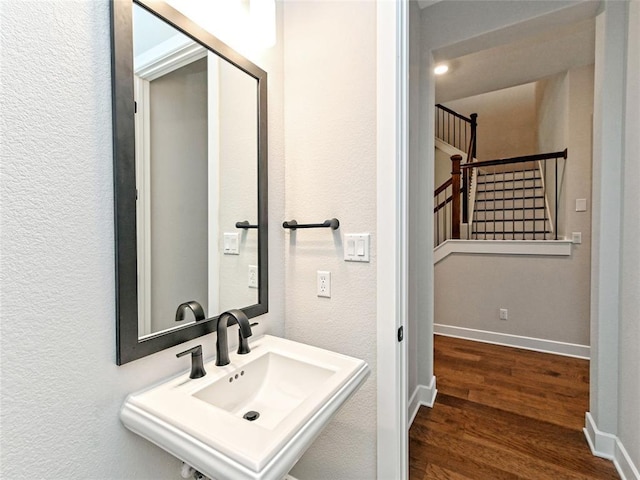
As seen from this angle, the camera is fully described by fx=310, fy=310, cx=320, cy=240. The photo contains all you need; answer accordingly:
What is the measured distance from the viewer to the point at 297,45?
56.5 inches

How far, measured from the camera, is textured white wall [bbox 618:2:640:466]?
4.78 feet

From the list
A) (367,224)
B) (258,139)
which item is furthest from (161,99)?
(367,224)

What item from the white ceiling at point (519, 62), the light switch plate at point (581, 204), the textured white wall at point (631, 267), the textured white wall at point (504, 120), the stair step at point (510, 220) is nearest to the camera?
the textured white wall at point (631, 267)

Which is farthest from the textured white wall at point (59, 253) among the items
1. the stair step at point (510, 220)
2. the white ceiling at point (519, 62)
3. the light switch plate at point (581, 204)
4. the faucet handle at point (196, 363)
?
the stair step at point (510, 220)

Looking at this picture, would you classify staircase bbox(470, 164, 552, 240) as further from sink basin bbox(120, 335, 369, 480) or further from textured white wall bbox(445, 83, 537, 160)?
sink basin bbox(120, 335, 369, 480)

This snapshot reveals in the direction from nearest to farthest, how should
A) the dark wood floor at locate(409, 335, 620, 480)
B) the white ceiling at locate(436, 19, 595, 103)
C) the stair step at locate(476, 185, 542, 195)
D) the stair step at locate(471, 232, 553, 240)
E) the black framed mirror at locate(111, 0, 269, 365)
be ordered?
1. the black framed mirror at locate(111, 0, 269, 365)
2. the dark wood floor at locate(409, 335, 620, 480)
3. the white ceiling at locate(436, 19, 595, 103)
4. the stair step at locate(471, 232, 553, 240)
5. the stair step at locate(476, 185, 542, 195)

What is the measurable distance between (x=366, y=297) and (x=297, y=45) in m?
1.19

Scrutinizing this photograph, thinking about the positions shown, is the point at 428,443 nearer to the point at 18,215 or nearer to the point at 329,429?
the point at 329,429

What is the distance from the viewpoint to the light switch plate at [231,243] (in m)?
1.26

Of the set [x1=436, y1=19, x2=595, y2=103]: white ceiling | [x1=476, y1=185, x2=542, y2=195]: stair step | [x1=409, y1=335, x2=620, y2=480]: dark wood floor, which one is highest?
[x1=436, y1=19, x2=595, y2=103]: white ceiling

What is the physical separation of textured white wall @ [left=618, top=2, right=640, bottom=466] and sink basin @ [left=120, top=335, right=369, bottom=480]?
4.60ft

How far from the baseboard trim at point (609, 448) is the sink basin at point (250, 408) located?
5.25 ft

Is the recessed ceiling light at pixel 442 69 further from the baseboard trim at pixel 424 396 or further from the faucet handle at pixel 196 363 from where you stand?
the faucet handle at pixel 196 363

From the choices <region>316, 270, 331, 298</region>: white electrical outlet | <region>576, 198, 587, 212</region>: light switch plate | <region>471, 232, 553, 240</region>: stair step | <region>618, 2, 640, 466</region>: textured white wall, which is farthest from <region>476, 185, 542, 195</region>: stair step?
<region>316, 270, 331, 298</region>: white electrical outlet
